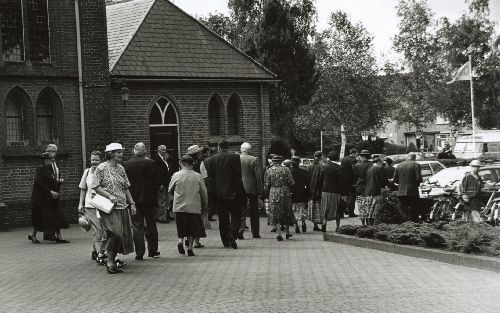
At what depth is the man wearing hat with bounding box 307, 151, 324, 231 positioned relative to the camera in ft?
68.2

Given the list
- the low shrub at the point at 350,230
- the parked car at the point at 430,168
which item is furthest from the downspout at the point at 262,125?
the low shrub at the point at 350,230

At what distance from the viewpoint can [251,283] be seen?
11.9 metres

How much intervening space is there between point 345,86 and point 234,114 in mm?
39450

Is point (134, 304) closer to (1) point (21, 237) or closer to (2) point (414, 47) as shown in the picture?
(1) point (21, 237)

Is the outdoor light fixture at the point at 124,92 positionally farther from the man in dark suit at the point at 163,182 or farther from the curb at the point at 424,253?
the curb at the point at 424,253

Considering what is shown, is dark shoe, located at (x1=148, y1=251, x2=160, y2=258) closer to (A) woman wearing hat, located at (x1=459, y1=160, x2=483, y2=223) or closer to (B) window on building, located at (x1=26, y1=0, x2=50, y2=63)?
(A) woman wearing hat, located at (x1=459, y1=160, x2=483, y2=223)

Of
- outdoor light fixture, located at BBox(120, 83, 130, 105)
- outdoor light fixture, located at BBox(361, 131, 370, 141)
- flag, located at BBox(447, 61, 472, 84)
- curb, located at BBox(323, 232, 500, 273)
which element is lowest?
curb, located at BBox(323, 232, 500, 273)

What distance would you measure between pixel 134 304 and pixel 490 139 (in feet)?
134

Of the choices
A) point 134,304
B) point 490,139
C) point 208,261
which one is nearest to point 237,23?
point 490,139

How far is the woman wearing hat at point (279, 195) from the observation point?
1842cm

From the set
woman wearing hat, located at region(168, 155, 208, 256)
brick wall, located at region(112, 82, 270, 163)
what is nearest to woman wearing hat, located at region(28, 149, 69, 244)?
woman wearing hat, located at region(168, 155, 208, 256)

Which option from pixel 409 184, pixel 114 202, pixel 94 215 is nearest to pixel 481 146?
pixel 409 184

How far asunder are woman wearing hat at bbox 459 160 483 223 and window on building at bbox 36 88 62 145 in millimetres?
12082

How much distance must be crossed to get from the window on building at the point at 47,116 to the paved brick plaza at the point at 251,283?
374 inches
